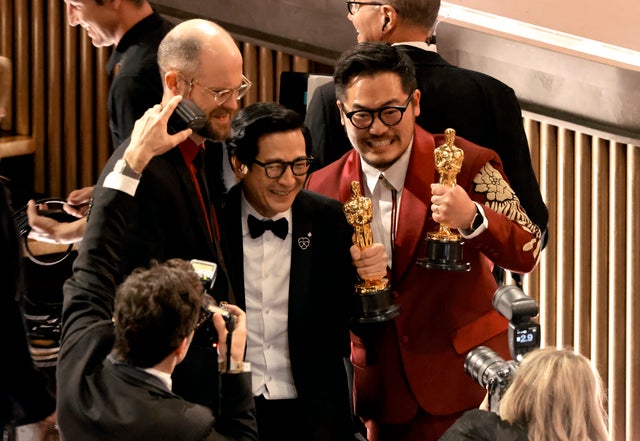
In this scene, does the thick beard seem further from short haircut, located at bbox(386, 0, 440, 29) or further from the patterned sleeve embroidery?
short haircut, located at bbox(386, 0, 440, 29)

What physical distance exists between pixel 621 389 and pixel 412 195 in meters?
2.04

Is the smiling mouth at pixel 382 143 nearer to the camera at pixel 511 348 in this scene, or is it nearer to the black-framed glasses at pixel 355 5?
the camera at pixel 511 348

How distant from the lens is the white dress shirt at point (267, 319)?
3.46 meters

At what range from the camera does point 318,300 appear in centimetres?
350

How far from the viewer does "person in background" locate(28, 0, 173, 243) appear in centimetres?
425

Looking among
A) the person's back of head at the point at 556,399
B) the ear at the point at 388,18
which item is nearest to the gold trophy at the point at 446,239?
the person's back of head at the point at 556,399

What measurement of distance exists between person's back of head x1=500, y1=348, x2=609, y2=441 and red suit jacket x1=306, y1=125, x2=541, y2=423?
513mm

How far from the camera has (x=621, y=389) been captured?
5.32 m

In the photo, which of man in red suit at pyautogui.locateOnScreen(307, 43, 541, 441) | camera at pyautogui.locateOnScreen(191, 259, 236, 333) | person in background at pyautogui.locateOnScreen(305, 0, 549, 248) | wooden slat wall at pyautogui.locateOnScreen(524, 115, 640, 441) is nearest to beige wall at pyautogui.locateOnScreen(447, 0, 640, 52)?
wooden slat wall at pyautogui.locateOnScreen(524, 115, 640, 441)

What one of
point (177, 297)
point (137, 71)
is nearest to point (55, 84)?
point (137, 71)

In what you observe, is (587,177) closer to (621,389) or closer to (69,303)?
(621,389)

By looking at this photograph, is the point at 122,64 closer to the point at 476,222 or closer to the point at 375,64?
the point at 375,64

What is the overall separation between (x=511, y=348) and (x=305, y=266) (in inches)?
21.6

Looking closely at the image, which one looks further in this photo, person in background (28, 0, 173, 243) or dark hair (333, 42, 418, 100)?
person in background (28, 0, 173, 243)
